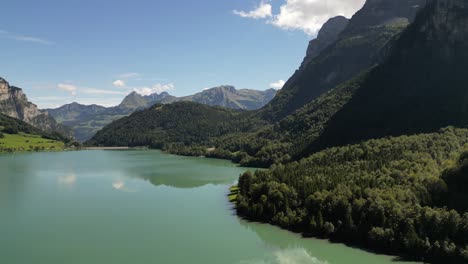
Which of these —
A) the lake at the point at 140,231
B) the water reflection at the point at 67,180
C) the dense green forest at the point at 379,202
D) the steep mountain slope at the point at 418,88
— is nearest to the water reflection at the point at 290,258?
the lake at the point at 140,231

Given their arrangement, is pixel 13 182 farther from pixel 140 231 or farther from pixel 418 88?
pixel 418 88

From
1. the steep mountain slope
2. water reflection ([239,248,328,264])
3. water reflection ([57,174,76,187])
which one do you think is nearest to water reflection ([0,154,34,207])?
water reflection ([57,174,76,187])

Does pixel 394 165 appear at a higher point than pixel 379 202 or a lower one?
higher

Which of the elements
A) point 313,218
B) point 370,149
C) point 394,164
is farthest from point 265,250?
point 370,149

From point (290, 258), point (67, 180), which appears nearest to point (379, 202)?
point (290, 258)

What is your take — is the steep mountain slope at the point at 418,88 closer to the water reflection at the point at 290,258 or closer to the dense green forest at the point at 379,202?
the dense green forest at the point at 379,202

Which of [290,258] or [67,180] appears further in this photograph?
[67,180]
